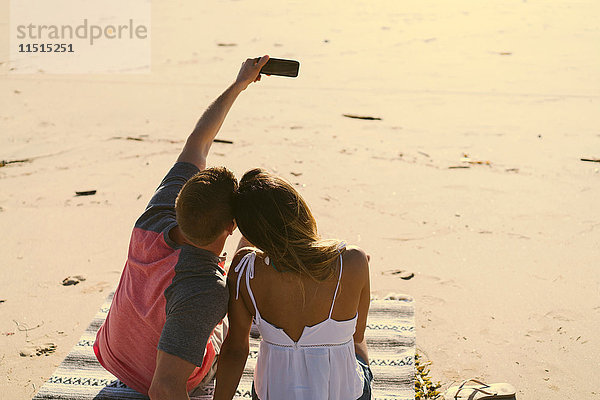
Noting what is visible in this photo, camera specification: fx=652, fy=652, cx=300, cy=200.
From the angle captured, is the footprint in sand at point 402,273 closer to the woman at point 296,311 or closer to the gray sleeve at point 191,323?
the woman at point 296,311

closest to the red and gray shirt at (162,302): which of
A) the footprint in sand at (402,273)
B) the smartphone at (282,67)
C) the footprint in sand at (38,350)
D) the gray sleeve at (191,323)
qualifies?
the gray sleeve at (191,323)

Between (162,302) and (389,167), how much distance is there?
11.6 ft

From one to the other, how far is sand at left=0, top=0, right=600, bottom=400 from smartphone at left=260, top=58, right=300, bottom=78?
151cm

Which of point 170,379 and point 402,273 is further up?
point 170,379

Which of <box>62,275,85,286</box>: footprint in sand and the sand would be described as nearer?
the sand

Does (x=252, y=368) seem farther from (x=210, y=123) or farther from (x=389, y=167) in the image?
(x=389, y=167)

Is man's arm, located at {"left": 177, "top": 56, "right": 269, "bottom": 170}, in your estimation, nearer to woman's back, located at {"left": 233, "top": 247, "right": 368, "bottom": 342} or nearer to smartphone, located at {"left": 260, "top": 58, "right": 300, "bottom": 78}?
smartphone, located at {"left": 260, "top": 58, "right": 300, "bottom": 78}

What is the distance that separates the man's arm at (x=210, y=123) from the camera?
2730 mm

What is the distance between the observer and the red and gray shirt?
203cm

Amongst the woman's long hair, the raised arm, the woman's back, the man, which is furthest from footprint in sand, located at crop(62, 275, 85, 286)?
the woman's long hair

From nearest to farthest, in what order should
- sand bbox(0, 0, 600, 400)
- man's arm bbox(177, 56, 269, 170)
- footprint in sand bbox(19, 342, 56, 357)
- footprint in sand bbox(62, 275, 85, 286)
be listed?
man's arm bbox(177, 56, 269, 170)
footprint in sand bbox(19, 342, 56, 357)
sand bbox(0, 0, 600, 400)
footprint in sand bbox(62, 275, 85, 286)

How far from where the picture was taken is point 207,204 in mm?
1988

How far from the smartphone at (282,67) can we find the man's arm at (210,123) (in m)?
0.03

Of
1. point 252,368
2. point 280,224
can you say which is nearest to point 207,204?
point 280,224
